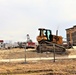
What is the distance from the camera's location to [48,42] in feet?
145

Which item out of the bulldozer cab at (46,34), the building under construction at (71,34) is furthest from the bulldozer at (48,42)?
the building under construction at (71,34)

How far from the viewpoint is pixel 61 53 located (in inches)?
1614

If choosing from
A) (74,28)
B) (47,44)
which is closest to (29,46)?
(74,28)

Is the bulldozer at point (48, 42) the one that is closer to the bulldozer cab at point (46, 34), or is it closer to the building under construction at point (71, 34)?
the bulldozer cab at point (46, 34)

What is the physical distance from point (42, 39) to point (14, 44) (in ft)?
82.9

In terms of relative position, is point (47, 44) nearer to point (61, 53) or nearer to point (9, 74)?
point (61, 53)

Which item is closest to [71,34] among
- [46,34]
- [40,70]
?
[46,34]

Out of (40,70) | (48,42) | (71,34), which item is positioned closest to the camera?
(40,70)

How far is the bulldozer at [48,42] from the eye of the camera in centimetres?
4178

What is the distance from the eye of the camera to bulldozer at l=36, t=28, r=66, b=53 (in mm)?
41781

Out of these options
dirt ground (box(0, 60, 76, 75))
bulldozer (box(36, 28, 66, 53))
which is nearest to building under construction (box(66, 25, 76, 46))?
bulldozer (box(36, 28, 66, 53))

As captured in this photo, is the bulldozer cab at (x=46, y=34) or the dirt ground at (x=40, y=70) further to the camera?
the bulldozer cab at (x=46, y=34)

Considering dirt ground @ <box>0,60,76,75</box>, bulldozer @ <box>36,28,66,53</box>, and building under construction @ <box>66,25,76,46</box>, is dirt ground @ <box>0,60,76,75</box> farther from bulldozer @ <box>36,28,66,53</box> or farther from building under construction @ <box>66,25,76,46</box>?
building under construction @ <box>66,25,76,46</box>

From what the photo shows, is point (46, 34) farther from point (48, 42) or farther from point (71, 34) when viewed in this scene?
point (71, 34)
